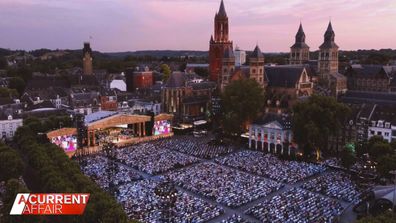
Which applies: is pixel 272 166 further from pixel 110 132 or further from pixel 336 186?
pixel 110 132

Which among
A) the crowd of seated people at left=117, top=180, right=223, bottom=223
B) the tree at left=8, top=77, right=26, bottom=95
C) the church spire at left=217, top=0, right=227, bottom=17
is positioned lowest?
the crowd of seated people at left=117, top=180, right=223, bottom=223

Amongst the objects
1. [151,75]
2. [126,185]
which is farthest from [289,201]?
[151,75]

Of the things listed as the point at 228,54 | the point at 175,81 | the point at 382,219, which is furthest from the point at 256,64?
the point at 382,219

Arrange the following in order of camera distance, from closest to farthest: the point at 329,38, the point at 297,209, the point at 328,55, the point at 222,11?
the point at 297,209
the point at 328,55
the point at 222,11
the point at 329,38

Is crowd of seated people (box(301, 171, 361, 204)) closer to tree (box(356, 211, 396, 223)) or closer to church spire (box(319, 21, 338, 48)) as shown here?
tree (box(356, 211, 396, 223))

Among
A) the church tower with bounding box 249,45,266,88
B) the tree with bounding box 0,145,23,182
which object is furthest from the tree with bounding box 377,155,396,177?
the tree with bounding box 0,145,23,182
